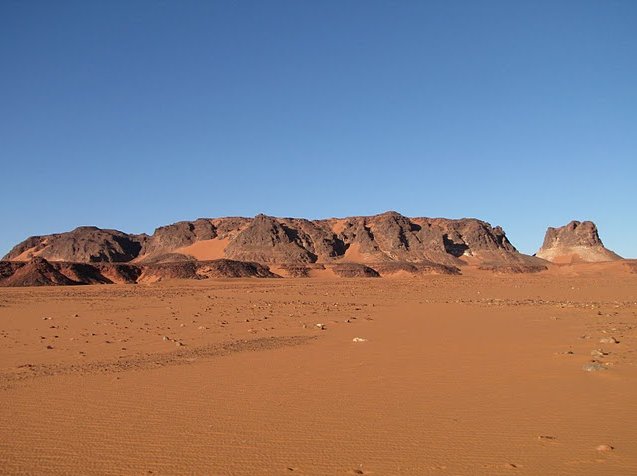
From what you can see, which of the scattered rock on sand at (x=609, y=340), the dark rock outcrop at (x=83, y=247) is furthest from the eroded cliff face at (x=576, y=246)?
the scattered rock on sand at (x=609, y=340)

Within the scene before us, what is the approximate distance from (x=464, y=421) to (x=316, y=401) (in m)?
2.06

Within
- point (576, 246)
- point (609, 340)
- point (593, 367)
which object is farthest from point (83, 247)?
point (593, 367)

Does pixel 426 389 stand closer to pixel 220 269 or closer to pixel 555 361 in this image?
pixel 555 361

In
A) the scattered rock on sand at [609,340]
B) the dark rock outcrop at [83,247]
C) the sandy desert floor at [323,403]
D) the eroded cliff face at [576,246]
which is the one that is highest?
the eroded cliff face at [576,246]

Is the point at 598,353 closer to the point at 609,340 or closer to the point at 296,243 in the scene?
the point at 609,340

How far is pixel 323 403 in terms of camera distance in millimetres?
7293

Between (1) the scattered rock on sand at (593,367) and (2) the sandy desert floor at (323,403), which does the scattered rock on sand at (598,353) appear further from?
(1) the scattered rock on sand at (593,367)

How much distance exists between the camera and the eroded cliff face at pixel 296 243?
369ft

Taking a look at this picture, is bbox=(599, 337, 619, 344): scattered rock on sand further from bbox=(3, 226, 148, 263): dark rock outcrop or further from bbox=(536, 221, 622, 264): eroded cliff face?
bbox=(536, 221, 622, 264): eroded cliff face

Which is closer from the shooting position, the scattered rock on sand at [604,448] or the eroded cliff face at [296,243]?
the scattered rock on sand at [604,448]

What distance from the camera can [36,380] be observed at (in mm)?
9125

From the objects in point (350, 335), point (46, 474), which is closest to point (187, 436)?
point (46, 474)

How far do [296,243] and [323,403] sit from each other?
107757 mm

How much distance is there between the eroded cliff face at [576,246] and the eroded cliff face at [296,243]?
41.6 feet
